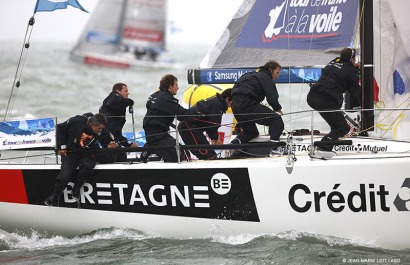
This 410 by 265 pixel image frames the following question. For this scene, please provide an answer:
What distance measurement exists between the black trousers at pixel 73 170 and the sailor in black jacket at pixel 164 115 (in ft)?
1.71

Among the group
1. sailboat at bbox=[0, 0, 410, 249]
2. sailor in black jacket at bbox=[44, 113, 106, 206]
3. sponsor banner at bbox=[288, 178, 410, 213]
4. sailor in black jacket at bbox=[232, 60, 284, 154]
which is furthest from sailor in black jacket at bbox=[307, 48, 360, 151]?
sailor in black jacket at bbox=[44, 113, 106, 206]

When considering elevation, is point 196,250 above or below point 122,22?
below

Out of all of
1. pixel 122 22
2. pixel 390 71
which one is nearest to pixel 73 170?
pixel 390 71

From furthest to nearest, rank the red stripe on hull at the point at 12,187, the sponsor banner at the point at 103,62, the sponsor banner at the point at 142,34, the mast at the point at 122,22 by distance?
the sponsor banner at the point at 103,62 → the sponsor banner at the point at 142,34 → the mast at the point at 122,22 → the red stripe on hull at the point at 12,187

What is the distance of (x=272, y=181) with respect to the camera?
7422 millimetres

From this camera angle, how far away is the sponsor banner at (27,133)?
8.10 meters

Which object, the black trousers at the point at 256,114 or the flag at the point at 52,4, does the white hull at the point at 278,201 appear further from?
the flag at the point at 52,4

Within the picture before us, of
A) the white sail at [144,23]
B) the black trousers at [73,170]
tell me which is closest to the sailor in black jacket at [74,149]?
the black trousers at [73,170]

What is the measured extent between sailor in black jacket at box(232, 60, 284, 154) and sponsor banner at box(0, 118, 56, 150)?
1765 mm

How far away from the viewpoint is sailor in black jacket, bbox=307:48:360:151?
7883mm

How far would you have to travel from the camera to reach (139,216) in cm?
793

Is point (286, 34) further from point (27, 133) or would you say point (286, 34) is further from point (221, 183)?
point (27, 133)

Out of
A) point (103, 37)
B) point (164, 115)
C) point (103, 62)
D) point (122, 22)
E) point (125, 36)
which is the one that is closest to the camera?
point (164, 115)

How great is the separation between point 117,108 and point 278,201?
6.63 ft
